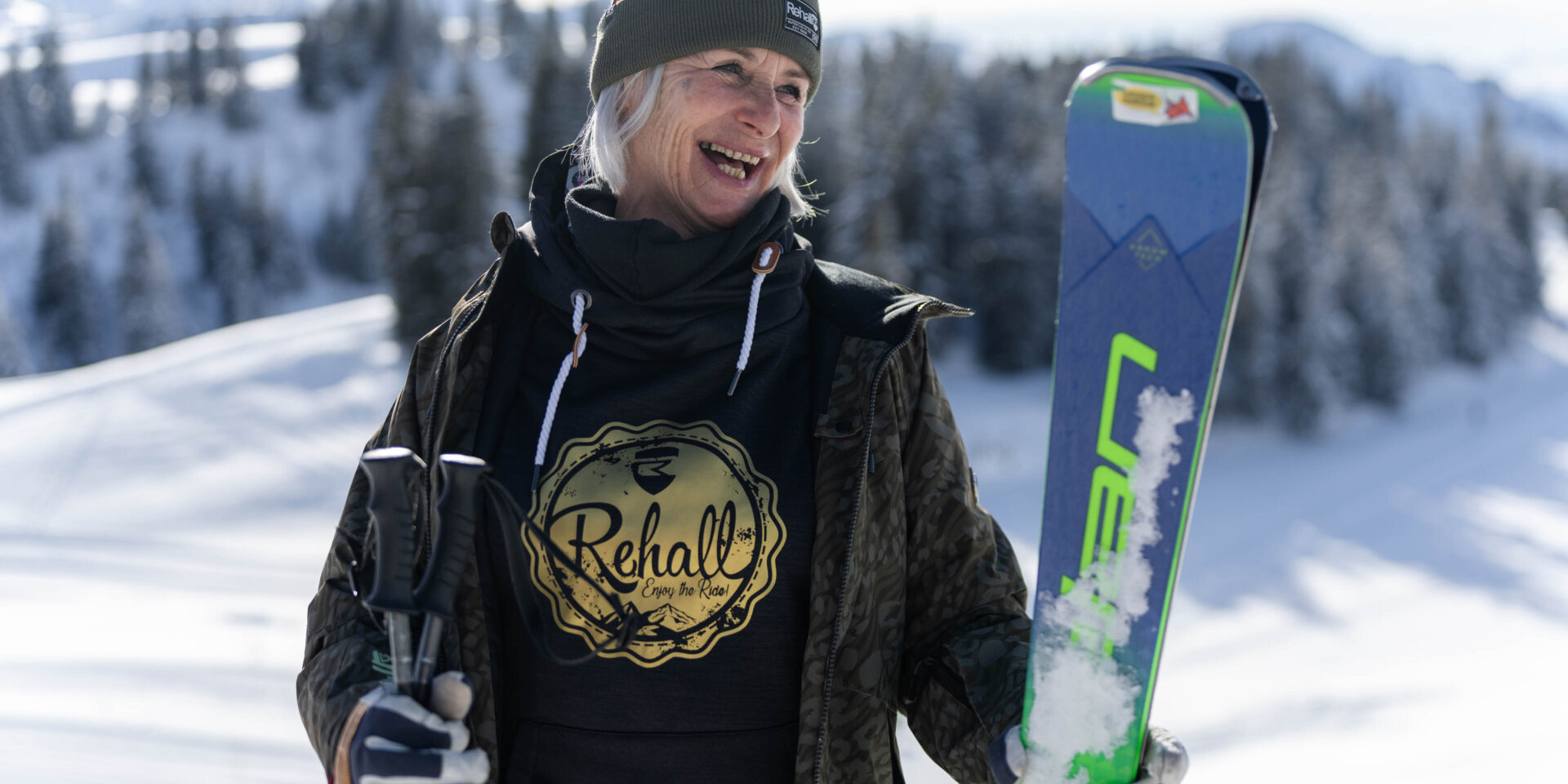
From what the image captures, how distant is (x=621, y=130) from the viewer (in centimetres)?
181

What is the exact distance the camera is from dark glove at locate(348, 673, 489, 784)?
4.23 ft

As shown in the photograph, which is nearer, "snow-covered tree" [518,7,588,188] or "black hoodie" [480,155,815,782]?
"black hoodie" [480,155,815,782]

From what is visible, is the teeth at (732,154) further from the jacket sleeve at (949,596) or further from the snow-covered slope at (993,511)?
the snow-covered slope at (993,511)

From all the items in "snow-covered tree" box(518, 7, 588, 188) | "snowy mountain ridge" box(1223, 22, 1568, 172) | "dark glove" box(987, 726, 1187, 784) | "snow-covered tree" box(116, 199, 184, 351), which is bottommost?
"snowy mountain ridge" box(1223, 22, 1568, 172)

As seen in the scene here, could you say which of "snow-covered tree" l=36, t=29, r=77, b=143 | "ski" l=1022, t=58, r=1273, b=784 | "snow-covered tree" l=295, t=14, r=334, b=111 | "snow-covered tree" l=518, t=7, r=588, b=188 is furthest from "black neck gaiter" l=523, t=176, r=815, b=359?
"snow-covered tree" l=36, t=29, r=77, b=143

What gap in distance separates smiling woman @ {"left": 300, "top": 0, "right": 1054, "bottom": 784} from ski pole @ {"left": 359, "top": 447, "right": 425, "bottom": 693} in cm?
14

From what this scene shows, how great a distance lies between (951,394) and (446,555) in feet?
89.3

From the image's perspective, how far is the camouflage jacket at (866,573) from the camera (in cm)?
155

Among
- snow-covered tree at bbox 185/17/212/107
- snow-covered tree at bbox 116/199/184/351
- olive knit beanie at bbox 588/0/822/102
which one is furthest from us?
snow-covered tree at bbox 185/17/212/107

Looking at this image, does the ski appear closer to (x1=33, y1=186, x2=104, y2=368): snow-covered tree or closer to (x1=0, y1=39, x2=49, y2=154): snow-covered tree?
(x1=33, y1=186, x2=104, y2=368): snow-covered tree

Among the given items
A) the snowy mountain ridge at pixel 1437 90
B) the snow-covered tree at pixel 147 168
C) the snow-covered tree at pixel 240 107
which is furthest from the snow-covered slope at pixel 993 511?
the snowy mountain ridge at pixel 1437 90

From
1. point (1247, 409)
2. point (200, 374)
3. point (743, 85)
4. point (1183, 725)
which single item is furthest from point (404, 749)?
point (1247, 409)

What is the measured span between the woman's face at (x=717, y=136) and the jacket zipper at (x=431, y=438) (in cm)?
37

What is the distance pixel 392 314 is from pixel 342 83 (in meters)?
54.2
